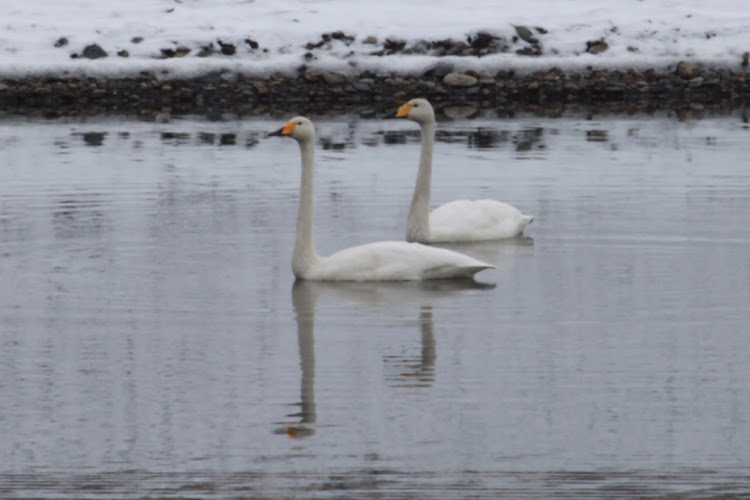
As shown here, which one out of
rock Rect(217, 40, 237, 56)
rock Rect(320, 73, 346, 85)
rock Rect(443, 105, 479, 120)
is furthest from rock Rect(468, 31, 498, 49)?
rock Rect(217, 40, 237, 56)

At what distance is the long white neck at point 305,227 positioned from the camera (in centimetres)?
1078

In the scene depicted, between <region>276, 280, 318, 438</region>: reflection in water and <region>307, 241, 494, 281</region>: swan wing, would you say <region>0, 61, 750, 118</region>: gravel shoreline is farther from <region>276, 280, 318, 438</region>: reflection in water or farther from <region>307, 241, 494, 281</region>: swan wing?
<region>276, 280, 318, 438</region>: reflection in water

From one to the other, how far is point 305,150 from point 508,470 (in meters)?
5.05

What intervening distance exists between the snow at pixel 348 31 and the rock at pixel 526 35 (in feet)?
0.51

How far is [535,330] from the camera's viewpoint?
9031 mm

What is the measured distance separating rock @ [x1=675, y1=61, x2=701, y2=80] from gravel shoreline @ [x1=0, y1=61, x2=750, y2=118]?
0.06 ft

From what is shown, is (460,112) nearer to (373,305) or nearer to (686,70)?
(686,70)

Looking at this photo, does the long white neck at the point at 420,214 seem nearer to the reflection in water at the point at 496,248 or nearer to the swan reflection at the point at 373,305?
the reflection in water at the point at 496,248

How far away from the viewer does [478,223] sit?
13039 millimetres

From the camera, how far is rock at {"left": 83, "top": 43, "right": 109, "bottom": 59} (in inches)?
1240

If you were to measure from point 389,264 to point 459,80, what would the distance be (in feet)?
65.6

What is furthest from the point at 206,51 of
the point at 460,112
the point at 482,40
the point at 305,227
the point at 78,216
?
the point at 305,227

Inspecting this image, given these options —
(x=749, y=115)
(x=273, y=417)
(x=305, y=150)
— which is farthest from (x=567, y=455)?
(x=749, y=115)

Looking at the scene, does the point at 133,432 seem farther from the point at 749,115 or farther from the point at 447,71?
the point at 447,71
